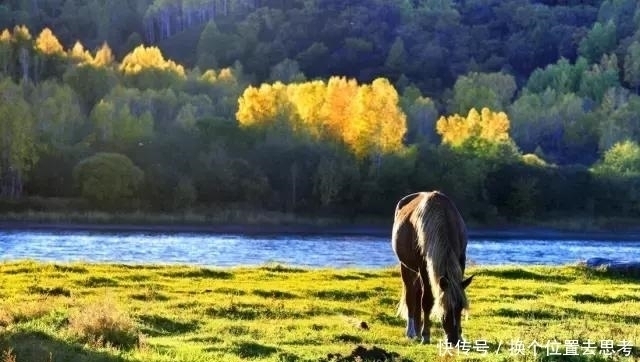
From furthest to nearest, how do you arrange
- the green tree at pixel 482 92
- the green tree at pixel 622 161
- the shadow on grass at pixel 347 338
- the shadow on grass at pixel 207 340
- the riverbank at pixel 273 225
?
the green tree at pixel 482 92
the green tree at pixel 622 161
the riverbank at pixel 273 225
the shadow on grass at pixel 347 338
the shadow on grass at pixel 207 340

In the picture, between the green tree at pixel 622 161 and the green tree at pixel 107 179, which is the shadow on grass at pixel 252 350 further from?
the green tree at pixel 622 161

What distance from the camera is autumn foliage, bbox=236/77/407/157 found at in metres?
91.6

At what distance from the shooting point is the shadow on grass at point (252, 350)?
44.1 ft

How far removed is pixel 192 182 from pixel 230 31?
321 ft

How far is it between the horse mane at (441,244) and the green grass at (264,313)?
1.05 metres

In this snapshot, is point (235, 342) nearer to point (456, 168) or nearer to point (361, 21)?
point (456, 168)

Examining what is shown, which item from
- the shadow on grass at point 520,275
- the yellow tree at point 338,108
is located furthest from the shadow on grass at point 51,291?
the yellow tree at point 338,108

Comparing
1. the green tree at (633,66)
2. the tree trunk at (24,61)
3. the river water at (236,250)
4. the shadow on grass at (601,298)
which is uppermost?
the green tree at (633,66)

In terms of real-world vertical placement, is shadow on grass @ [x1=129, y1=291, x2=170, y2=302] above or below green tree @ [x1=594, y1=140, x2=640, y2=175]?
below

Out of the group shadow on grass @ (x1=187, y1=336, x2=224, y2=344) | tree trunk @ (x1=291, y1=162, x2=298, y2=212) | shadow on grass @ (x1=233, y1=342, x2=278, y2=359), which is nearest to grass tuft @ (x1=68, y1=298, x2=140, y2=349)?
shadow on grass @ (x1=187, y1=336, x2=224, y2=344)

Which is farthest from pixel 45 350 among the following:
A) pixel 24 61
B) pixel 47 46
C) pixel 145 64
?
pixel 47 46

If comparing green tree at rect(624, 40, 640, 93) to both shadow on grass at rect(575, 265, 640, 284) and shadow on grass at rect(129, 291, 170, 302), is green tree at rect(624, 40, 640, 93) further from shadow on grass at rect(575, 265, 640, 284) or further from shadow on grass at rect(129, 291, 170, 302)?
shadow on grass at rect(129, 291, 170, 302)

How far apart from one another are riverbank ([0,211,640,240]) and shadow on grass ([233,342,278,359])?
219 feet

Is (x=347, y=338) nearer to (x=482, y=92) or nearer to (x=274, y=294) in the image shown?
(x=274, y=294)
